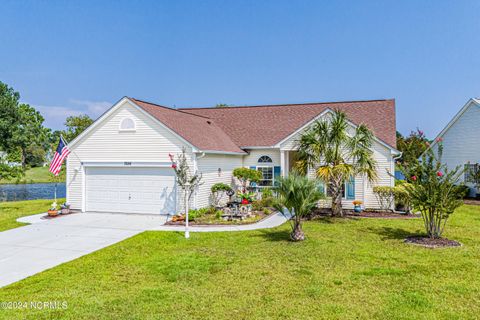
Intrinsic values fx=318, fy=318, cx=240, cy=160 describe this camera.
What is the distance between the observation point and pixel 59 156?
1570 cm

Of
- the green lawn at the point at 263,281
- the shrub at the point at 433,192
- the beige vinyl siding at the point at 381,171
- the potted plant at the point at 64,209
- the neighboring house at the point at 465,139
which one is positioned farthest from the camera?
the neighboring house at the point at 465,139

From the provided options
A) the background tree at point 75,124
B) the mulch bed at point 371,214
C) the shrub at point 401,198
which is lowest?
the mulch bed at point 371,214

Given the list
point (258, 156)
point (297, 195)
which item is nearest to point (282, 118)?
point (258, 156)

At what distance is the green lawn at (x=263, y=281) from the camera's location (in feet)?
17.6

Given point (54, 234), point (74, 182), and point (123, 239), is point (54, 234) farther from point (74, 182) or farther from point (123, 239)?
point (74, 182)

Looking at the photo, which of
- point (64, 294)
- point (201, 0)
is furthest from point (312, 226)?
point (201, 0)

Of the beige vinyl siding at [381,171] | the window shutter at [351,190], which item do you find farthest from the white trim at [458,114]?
the window shutter at [351,190]

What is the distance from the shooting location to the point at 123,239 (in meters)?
10.5

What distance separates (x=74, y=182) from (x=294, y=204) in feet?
38.9

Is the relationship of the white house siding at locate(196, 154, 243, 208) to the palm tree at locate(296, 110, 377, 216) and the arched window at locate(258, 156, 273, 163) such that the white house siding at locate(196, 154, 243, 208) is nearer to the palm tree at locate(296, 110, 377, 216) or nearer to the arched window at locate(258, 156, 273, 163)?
the arched window at locate(258, 156, 273, 163)

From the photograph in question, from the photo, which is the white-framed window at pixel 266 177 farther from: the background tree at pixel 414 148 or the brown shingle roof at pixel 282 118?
the background tree at pixel 414 148

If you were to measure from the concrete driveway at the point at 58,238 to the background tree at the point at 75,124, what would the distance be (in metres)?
26.8

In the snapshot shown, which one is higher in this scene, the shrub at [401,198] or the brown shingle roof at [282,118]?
the brown shingle roof at [282,118]

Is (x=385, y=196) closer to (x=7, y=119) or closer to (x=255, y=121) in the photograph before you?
(x=255, y=121)
